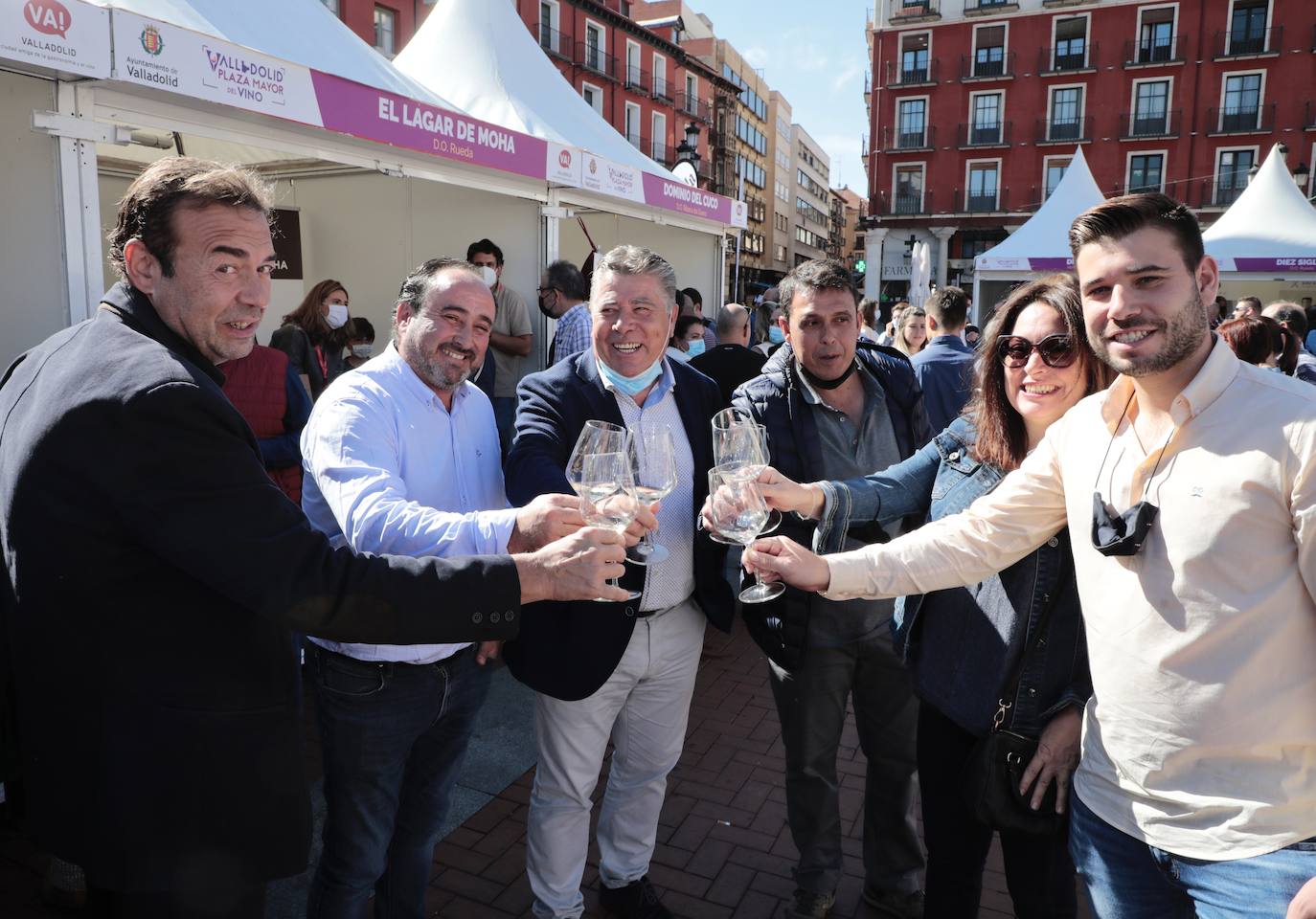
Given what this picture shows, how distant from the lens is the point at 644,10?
49.6 meters

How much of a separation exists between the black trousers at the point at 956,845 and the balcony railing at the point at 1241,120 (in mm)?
38588

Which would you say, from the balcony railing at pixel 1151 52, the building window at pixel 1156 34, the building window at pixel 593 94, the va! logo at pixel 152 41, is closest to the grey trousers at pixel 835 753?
the va! logo at pixel 152 41

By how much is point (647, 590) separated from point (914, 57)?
3964 centimetres

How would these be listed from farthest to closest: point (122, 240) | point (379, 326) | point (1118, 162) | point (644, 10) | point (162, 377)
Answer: point (644, 10)
point (1118, 162)
point (379, 326)
point (122, 240)
point (162, 377)

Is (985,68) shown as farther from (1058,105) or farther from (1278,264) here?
(1278,264)

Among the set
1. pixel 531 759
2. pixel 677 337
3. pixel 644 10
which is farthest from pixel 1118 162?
pixel 531 759

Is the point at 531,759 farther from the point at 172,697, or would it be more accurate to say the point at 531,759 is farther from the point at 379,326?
the point at 379,326

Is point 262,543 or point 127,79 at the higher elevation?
point 127,79

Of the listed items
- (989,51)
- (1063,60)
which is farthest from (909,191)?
(1063,60)

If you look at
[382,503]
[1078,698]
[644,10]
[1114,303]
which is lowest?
[1078,698]

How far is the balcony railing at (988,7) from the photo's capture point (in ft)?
112

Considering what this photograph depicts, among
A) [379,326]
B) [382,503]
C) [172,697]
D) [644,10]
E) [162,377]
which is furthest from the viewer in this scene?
[644,10]

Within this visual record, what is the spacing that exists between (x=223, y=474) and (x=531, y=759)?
2.68 m

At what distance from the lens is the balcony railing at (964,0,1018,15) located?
34.2 m
